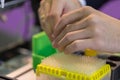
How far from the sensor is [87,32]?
48cm

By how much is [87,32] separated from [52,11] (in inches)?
4.6

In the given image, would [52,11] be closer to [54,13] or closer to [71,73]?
[54,13]

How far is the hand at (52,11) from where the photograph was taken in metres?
0.56

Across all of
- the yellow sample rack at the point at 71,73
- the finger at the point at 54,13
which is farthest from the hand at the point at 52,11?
the yellow sample rack at the point at 71,73

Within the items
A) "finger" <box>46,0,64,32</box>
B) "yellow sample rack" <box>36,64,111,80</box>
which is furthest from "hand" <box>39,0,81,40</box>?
"yellow sample rack" <box>36,64,111,80</box>

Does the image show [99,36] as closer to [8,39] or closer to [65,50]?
[65,50]

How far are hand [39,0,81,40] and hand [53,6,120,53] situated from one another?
46 millimetres

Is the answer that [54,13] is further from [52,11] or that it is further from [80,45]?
[80,45]

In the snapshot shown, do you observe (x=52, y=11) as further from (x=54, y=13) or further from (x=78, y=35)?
(x=78, y=35)

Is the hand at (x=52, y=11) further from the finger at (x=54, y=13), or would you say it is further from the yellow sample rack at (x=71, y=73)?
the yellow sample rack at (x=71, y=73)

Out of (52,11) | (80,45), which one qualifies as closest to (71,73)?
(80,45)

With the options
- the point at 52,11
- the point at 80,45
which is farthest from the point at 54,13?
the point at 80,45

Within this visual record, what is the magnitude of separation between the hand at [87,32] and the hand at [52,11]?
1.8 inches

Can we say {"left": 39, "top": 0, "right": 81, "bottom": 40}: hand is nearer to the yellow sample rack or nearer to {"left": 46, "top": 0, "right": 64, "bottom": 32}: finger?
{"left": 46, "top": 0, "right": 64, "bottom": 32}: finger
